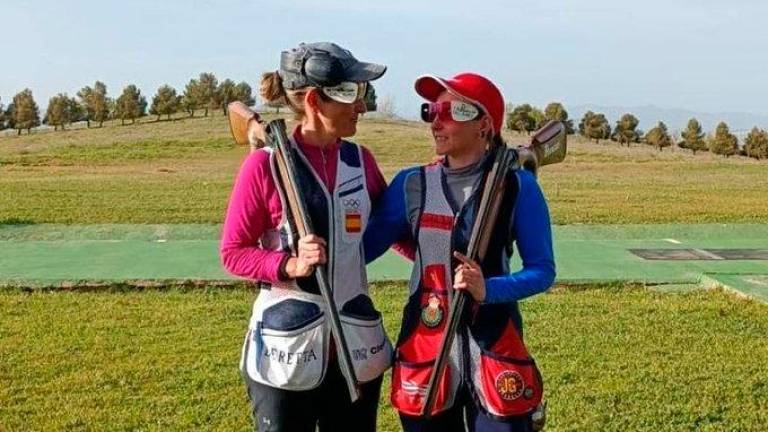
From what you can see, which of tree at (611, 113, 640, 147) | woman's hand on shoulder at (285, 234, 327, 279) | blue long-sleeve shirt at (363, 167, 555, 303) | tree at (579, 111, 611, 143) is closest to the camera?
woman's hand on shoulder at (285, 234, 327, 279)

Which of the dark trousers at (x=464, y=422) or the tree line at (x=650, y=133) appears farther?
the tree line at (x=650, y=133)

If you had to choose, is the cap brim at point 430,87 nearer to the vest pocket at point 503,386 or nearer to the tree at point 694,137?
the vest pocket at point 503,386

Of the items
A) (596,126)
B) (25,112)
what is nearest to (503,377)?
(596,126)

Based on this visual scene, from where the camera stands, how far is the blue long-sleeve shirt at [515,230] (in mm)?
2879

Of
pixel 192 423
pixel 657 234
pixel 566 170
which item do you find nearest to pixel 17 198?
pixel 657 234

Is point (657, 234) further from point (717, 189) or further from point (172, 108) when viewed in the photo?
point (172, 108)

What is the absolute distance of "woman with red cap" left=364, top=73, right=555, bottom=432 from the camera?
9.56 feet

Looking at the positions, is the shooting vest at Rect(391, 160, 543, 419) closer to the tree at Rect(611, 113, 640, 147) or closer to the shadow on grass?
the shadow on grass

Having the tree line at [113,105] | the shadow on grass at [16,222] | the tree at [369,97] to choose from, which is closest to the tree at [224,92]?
the tree line at [113,105]

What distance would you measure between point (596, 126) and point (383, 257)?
52306 mm

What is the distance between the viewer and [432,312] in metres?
2.96

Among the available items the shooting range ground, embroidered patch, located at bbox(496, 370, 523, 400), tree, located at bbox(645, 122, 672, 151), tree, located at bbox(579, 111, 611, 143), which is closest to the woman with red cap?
embroidered patch, located at bbox(496, 370, 523, 400)

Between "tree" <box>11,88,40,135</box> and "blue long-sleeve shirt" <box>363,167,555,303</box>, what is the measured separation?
2686 inches

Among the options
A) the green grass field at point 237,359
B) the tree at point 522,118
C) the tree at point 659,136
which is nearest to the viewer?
the green grass field at point 237,359
